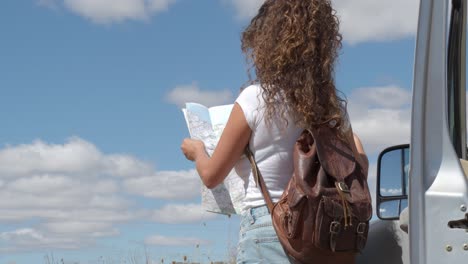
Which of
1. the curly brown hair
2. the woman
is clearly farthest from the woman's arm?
the curly brown hair

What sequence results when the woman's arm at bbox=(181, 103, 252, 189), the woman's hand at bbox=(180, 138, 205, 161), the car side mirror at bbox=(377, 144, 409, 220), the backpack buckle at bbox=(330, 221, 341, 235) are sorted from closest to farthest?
1. the car side mirror at bbox=(377, 144, 409, 220)
2. the backpack buckle at bbox=(330, 221, 341, 235)
3. the woman's arm at bbox=(181, 103, 252, 189)
4. the woman's hand at bbox=(180, 138, 205, 161)

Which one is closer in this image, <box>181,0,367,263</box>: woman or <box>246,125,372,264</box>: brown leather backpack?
<box>246,125,372,264</box>: brown leather backpack

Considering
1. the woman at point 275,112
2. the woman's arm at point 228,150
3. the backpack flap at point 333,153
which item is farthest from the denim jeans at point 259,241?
the backpack flap at point 333,153

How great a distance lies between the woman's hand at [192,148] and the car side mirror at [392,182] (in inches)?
31.0

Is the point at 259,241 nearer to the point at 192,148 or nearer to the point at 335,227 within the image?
the point at 335,227

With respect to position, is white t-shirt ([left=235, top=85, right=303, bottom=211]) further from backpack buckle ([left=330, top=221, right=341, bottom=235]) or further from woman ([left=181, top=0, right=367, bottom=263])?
backpack buckle ([left=330, top=221, right=341, bottom=235])

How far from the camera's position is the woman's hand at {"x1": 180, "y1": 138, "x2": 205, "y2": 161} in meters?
3.22

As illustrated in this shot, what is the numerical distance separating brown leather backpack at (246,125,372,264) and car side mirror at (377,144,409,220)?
121mm

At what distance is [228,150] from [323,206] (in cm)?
45

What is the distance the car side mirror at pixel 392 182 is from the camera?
8.27 feet

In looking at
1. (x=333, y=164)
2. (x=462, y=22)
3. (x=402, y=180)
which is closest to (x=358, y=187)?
(x=333, y=164)

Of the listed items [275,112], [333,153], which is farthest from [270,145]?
[333,153]

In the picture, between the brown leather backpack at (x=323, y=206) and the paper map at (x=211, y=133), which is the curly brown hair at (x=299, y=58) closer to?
the brown leather backpack at (x=323, y=206)

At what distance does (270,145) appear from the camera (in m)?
2.99
